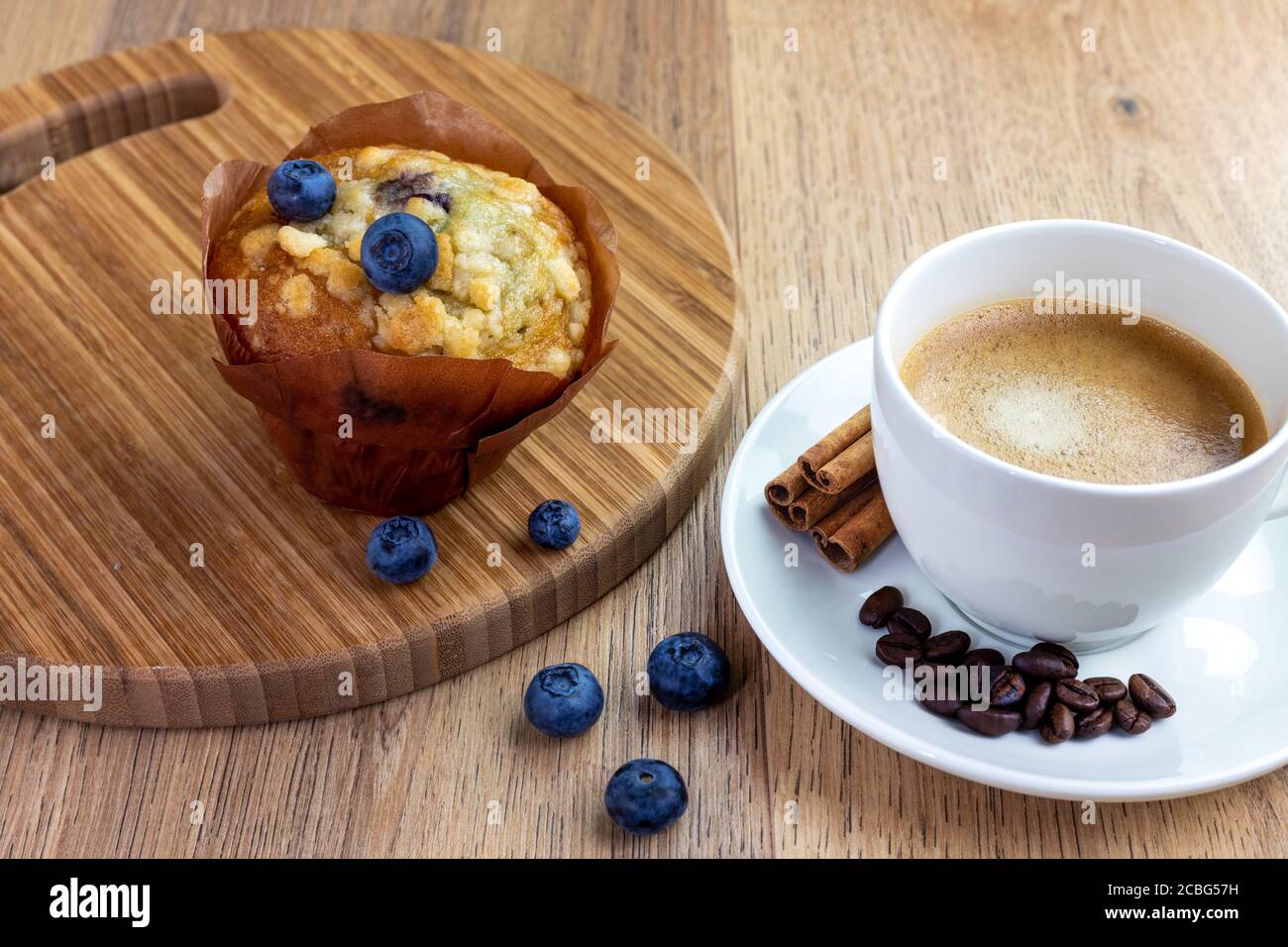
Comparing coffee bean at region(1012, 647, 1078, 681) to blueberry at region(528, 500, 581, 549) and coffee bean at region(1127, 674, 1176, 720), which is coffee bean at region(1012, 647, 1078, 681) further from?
blueberry at region(528, 500, 581, 549)

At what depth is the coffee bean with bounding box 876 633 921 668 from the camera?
1.45 m

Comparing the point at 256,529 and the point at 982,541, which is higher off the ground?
the point at 982,541

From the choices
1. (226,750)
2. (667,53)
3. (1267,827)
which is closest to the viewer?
(1267,827)

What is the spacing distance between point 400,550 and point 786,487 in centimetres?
45

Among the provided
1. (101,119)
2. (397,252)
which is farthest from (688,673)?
(101,119)

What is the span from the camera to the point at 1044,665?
1430 millimetres

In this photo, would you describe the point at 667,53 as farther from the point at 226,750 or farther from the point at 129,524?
the point at 226,750

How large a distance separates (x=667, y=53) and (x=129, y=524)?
141 centimetres

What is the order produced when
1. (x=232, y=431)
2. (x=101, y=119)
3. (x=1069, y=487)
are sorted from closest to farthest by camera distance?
(x=1069, y=487) < (x=232, y=431) < (x=101, y=119)

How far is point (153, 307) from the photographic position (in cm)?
194

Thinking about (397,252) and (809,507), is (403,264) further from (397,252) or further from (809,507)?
(809,507)

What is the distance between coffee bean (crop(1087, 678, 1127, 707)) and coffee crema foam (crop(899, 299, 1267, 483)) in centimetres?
21

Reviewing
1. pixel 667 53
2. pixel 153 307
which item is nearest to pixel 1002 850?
pixel 153 307

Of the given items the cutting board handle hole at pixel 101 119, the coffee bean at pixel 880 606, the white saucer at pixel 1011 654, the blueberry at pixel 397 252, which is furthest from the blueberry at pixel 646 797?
the cutting board handle hole at pixel 101 119
